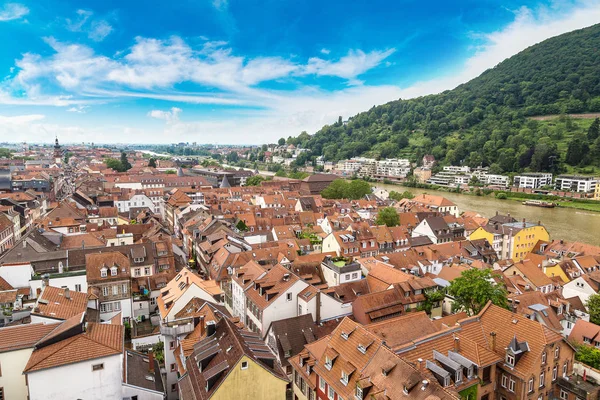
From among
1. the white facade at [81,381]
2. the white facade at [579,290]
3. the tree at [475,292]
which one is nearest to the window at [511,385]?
the tree at [475,292]

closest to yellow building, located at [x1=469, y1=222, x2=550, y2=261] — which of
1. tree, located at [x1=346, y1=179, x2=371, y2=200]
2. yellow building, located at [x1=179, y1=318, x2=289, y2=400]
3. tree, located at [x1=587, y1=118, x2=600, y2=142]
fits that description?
tree, located at [x1=346, y1=179, x2=371, y2=200]

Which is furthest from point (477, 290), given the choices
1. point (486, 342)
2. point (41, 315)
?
point (41, 315)

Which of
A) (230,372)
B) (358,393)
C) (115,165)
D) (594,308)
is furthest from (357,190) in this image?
(115,165)

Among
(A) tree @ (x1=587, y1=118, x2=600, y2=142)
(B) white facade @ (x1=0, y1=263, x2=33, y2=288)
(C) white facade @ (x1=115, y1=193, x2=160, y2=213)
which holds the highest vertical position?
(A) tree @ (x1=587, y1=118, x2=600, y2=142)

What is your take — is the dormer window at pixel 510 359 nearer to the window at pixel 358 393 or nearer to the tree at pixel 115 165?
the window at pixel 358 393

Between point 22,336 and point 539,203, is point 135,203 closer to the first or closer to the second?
point 22,336

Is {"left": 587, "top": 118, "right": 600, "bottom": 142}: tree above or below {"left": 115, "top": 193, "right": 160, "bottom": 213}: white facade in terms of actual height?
above

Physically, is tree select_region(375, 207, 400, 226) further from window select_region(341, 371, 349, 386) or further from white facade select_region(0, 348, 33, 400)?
white facade select_region(0, 348, 33, 400)
